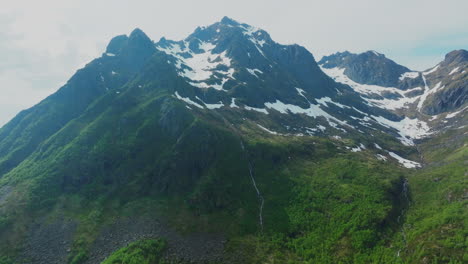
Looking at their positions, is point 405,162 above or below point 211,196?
below

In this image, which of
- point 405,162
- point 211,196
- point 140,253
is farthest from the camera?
point 405,162

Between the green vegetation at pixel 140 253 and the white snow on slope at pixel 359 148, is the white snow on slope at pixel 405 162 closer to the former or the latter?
the white snow on slope at pixel 359 148

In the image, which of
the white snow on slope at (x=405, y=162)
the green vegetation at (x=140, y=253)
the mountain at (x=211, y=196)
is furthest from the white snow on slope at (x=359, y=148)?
the green vegetation at (x=140, y=253)

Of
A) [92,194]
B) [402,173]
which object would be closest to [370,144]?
[402,173]

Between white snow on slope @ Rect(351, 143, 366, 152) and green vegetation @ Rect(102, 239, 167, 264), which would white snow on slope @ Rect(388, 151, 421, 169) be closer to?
white snow on slope @ Rect(351, 143, 366, 152)

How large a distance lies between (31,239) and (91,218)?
62.1 feet

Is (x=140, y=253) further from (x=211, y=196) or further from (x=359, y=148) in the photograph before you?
(x=359, y=148)

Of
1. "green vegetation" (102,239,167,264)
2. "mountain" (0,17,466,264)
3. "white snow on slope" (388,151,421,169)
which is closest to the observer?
"green vegetation" (102,239,167,264)

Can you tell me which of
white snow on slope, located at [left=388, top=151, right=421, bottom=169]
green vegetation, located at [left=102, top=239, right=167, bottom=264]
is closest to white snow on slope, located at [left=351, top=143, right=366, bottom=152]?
white snow on slope, located at [left=388, top=151, right=421, bottom=169]

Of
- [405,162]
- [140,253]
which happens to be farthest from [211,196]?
[405,162]

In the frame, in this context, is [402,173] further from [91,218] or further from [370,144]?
[91,218]

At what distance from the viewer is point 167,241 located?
9438 centimetres

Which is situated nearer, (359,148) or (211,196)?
(211,196)

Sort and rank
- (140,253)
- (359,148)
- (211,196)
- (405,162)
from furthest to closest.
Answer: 1. (359,148)
2. (405,162)
3. (211,196)
4. (140,253)
